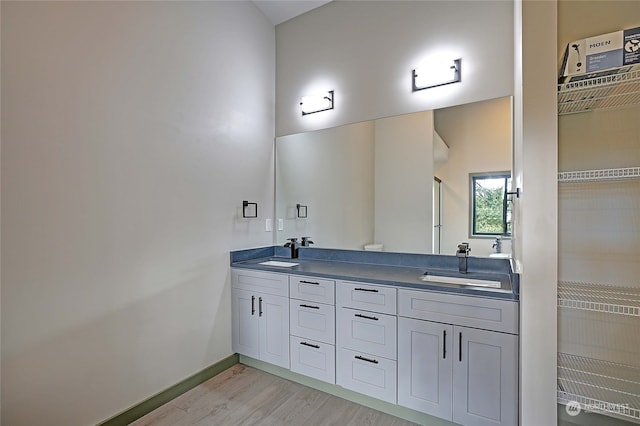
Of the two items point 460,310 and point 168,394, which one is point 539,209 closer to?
point 460,310

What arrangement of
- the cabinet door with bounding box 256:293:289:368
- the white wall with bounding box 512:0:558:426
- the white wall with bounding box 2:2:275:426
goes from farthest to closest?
the cabinet door with bounding box 256:293:289:368 → the white wall with bounding box 2:2:275:426 → the white wall with bounding box 512:0:558:426

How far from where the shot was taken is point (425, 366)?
70.6 inches

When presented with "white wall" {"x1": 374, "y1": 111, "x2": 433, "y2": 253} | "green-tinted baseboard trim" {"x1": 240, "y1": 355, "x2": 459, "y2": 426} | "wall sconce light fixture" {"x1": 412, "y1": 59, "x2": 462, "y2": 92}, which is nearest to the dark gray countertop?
"white wall" {"x1": 374, "y1": 111, "x2": 433, "y2": 253}

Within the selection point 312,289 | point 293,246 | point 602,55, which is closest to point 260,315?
point 312,289

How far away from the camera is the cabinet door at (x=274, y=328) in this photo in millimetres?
2330

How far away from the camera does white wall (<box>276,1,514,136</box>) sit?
82.0 inches

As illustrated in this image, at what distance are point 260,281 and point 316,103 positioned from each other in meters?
1.67

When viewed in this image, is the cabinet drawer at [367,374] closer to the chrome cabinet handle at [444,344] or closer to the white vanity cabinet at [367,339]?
the white vanity cabinet at [367,339]

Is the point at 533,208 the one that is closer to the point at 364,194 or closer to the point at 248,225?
the point at 364,194

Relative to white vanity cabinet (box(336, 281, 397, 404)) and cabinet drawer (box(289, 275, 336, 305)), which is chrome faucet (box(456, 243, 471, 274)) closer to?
white vanity cabinet (box(336, 281, 397, 404))

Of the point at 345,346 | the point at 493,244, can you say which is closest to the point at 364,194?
the point at 493,244

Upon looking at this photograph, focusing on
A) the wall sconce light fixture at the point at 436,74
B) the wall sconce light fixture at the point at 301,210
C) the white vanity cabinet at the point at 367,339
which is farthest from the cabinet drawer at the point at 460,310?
the wall sconce light fixture at the point at 436,74

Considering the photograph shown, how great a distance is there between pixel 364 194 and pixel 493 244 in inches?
41.5

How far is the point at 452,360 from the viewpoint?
171 cm
